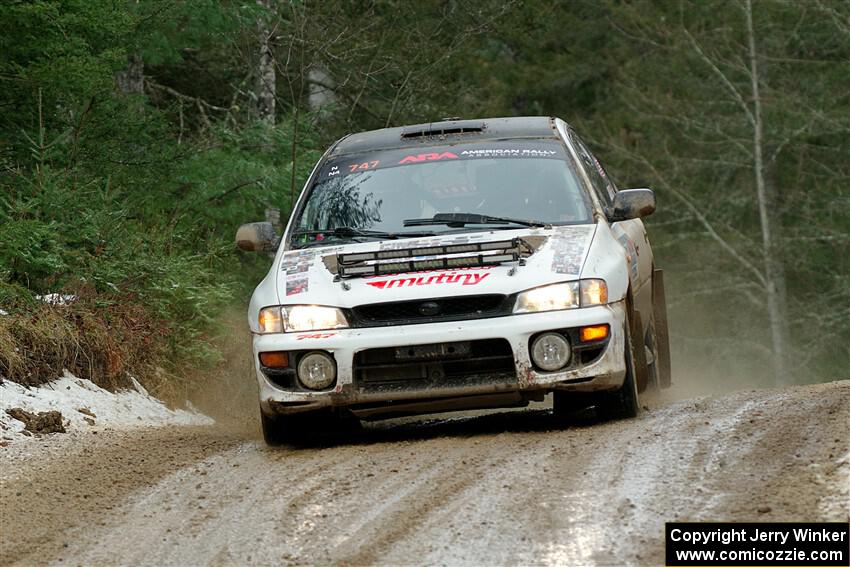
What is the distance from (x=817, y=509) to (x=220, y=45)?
47.6ft

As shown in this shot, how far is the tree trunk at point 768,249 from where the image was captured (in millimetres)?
32188

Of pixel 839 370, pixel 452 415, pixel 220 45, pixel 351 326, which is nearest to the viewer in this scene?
pixel 351 326

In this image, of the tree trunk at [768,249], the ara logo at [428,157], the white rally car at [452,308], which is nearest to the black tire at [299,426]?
the white rally car at [452,308]

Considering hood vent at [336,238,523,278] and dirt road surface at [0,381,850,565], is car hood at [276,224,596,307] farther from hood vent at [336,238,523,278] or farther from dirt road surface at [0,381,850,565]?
dirt road surface at [0,381,850,565]

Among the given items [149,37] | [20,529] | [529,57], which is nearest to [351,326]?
[20,529]

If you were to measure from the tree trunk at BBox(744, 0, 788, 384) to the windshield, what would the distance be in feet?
78.3

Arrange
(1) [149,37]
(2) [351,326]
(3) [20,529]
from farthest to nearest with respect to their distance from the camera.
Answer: (1) [149,37], (2) [351,326], (3) [20,529]

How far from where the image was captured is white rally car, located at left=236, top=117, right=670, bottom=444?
7758 millimetres

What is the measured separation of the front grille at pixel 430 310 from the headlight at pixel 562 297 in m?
0.11

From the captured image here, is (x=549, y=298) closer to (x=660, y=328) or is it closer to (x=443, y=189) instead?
(x=443, y=189)

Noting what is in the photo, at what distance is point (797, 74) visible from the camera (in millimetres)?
34094

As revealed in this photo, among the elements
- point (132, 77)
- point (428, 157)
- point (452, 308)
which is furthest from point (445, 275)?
point (132, 77)

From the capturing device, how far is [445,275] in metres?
7.88

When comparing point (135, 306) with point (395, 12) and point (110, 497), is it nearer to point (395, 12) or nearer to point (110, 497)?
point (110, 497)
